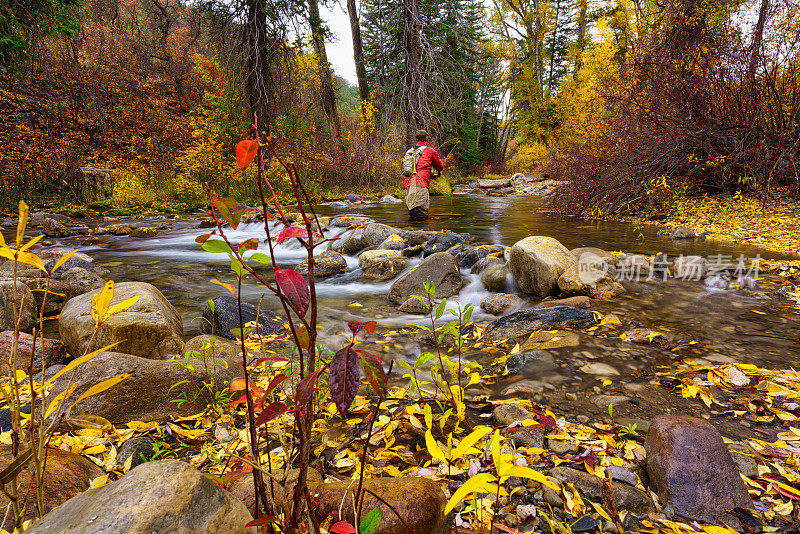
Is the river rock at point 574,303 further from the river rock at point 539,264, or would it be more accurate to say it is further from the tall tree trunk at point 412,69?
the tall tree trunk at point 412,69

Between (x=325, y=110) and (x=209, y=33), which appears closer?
(x=209, y=33)

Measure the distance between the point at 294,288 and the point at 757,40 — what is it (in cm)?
1039

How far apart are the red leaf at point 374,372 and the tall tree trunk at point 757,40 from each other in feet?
32.0

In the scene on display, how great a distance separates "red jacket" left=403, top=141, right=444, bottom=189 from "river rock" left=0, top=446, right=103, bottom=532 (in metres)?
8.59

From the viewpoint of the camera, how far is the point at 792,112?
6836 mm

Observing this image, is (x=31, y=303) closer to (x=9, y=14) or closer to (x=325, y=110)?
(x=9, y=14)

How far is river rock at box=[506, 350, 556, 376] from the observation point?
248 centimetres

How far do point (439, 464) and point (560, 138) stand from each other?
29523 mm

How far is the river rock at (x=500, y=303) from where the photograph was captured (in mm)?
4113

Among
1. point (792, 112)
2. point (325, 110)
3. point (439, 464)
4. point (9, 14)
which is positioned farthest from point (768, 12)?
point (9, 14)

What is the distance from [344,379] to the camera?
83cm

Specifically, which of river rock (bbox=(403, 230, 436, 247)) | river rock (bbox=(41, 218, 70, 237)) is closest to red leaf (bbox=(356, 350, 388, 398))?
river rock (bbox=(403, 230, 436, 247))

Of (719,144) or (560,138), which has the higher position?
(560,138)

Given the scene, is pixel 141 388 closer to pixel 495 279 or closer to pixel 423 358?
pixel 423 358
